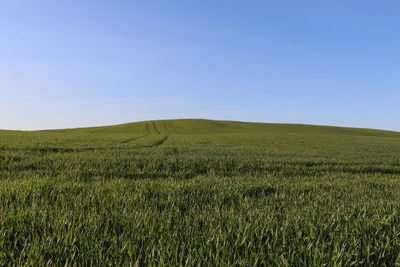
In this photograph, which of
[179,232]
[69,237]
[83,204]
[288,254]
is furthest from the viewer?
[83,204]

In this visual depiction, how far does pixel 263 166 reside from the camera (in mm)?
10469

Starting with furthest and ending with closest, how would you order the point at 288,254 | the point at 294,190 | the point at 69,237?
the point at 294,190 < the point at 69,237 < the point at 288,254

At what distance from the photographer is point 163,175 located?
26.4 ft

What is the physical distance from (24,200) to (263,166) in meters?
8.47

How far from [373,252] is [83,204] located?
3621 mm

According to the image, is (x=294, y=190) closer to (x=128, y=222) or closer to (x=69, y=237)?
(x=128, y=222)

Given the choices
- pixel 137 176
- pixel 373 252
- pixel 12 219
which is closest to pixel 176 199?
pixel 12 219

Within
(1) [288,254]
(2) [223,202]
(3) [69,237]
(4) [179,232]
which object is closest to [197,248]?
(4) [179,232]

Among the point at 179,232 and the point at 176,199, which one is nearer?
the point at 179,232

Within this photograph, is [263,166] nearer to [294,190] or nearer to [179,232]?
[294,190]

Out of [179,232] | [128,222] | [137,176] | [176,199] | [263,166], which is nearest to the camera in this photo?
[179,232]

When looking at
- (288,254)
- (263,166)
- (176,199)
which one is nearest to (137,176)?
(176,199)

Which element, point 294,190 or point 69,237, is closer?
point 69,237

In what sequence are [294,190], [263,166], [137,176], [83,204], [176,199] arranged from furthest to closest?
[263,166] → [137,176] → [294,190] → [176,199] → [83,204]
